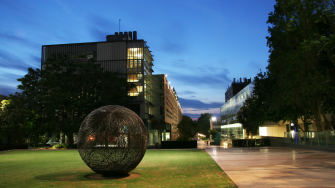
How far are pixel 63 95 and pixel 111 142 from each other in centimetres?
2586

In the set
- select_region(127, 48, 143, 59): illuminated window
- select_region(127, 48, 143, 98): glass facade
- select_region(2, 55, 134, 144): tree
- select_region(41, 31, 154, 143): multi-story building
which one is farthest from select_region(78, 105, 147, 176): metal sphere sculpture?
select_region(127, 48, 143, 59): illuminated window

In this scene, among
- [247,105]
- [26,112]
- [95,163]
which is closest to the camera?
[95,163]

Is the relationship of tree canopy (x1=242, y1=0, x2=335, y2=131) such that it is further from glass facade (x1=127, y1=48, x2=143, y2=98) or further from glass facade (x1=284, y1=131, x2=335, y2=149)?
glass facade (x1=127, y1=48, x2=143, y2=98)

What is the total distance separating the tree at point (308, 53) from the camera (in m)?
20.6

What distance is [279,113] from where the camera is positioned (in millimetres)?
29641

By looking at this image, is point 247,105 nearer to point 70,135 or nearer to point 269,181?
point 70,135

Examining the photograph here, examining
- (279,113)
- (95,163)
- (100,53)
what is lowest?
(95,163)

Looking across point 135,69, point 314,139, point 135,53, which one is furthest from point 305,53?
point 135,53

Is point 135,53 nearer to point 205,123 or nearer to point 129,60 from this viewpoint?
point 129,60

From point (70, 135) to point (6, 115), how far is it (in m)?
9.22

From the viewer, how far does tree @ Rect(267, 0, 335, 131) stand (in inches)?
810

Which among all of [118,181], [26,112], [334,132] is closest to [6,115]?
[26,112]

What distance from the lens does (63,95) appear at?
109 ft

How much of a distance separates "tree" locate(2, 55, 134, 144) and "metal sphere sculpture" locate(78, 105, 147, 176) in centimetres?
2432
